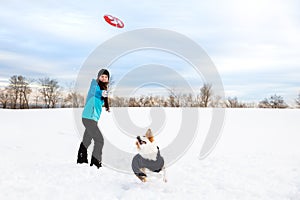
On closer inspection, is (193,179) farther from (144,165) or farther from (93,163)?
(93,163)

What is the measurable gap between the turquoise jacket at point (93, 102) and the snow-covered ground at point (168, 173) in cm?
136

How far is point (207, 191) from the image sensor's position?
539cm

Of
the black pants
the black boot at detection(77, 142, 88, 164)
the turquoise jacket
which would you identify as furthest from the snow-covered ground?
the turquoise jacket

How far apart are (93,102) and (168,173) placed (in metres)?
2.60

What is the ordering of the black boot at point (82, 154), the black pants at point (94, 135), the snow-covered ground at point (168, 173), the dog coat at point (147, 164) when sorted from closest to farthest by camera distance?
the snow-covered ground at point (168, 173) < the dog coat at point (147, 164) < the black pants at point (94, 135) < the black boot at point (82, 154)

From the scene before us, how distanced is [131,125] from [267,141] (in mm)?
8222

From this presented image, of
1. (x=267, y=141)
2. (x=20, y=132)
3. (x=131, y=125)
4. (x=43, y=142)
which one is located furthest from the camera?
(x=131, y=125)

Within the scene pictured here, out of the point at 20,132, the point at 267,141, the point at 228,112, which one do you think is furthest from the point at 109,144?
the point at 228,112

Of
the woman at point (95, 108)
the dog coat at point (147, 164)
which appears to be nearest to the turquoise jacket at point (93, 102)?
the woman at point (95, 108)

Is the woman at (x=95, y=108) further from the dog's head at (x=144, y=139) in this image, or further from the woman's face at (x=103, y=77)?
the dog's head at (x=144, y=139)

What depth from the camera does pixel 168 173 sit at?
6.65m

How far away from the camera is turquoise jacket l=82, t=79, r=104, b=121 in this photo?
6473 millimetres

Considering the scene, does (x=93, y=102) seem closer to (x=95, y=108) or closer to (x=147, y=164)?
(x=95, y=108)

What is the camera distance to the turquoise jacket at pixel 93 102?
647 cm
